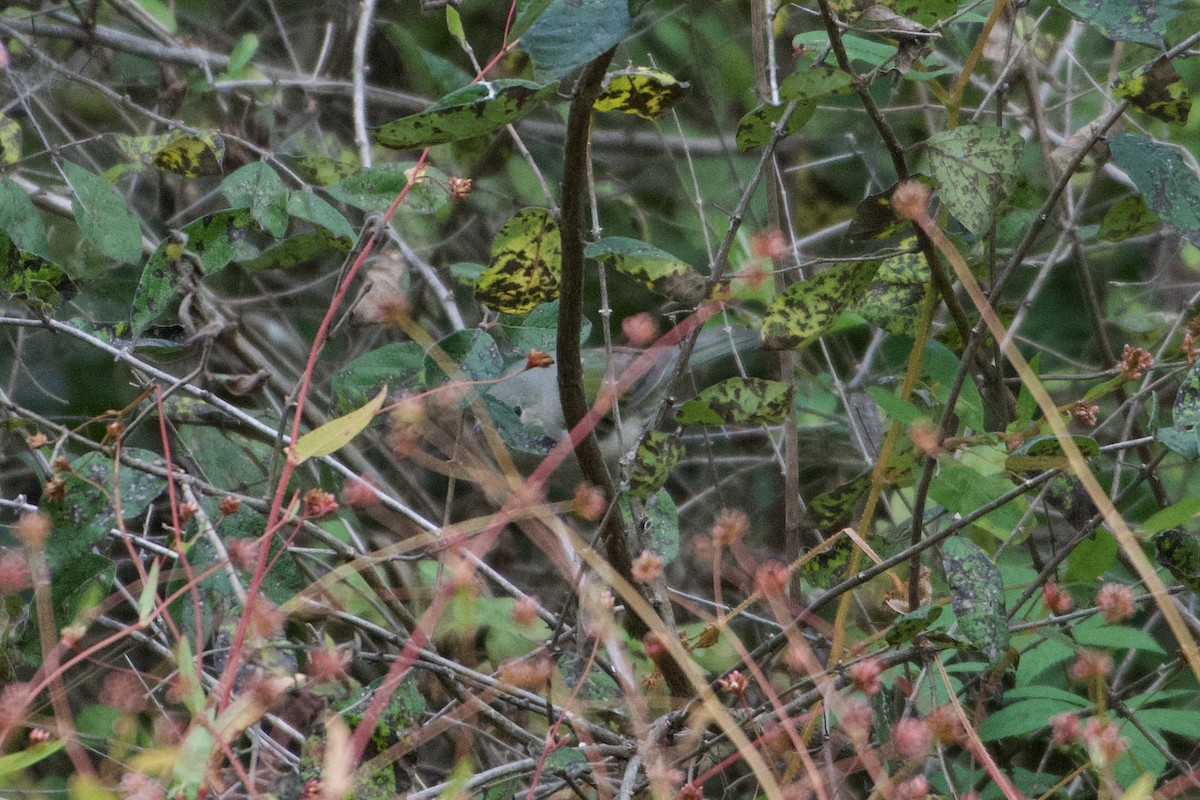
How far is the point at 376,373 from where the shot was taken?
0.93m

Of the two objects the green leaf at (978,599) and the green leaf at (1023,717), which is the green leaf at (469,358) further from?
the green leaf at (1023,717)

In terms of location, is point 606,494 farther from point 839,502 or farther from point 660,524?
point 839,502

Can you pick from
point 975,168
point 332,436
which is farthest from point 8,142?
point 975,168

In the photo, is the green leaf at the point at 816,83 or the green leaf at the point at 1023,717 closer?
the green leaf at the point at 816,83

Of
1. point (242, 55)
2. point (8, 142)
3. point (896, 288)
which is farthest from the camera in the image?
point (242, 55)

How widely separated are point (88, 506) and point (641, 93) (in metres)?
0.47

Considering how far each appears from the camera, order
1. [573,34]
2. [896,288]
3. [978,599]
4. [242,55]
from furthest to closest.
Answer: [242,55] < [896,288] < [978,599] < [573,34]

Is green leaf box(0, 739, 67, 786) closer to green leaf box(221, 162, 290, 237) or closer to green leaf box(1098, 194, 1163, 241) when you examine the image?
green leaf box(221, 162, 290, 237)

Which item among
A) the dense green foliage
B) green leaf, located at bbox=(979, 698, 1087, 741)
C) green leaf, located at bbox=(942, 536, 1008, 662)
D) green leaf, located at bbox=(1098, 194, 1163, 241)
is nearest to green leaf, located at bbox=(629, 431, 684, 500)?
the dense green foliage

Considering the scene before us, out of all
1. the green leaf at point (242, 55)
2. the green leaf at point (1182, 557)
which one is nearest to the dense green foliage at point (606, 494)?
the green leaf at point (1182, 557)

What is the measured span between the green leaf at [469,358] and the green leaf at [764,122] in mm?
237

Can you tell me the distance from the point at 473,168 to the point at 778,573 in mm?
1106

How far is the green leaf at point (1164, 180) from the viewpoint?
2.60 ft

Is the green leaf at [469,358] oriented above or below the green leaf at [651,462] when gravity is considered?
above
